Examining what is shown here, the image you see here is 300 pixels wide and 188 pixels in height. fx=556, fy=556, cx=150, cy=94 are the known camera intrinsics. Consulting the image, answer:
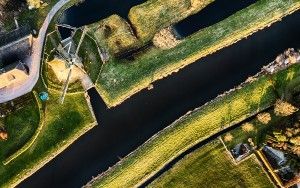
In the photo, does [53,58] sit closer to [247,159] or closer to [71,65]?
[71,65]

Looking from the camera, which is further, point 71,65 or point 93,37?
point 93,37

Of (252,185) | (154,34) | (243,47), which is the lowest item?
(252,185)

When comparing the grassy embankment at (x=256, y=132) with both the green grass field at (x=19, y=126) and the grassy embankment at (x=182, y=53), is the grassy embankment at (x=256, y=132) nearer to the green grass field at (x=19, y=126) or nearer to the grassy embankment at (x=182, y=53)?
the grassy embankment at (x=182, y=53)

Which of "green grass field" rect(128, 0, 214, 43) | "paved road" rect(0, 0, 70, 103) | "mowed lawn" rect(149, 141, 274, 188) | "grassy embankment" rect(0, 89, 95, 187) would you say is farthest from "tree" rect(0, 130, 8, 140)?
"green grass field" rect(128, 0, 214, 43)

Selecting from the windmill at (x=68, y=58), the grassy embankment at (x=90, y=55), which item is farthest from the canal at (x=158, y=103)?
the windmill at (x=68, y=58)

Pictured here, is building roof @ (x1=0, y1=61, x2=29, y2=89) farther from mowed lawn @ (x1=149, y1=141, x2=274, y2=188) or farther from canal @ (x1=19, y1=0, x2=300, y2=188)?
mowed lawn @ (x1=149, y1=141, x2=274, y2=188)

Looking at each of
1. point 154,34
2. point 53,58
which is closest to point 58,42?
point 53,58

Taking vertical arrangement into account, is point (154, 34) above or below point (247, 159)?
above
